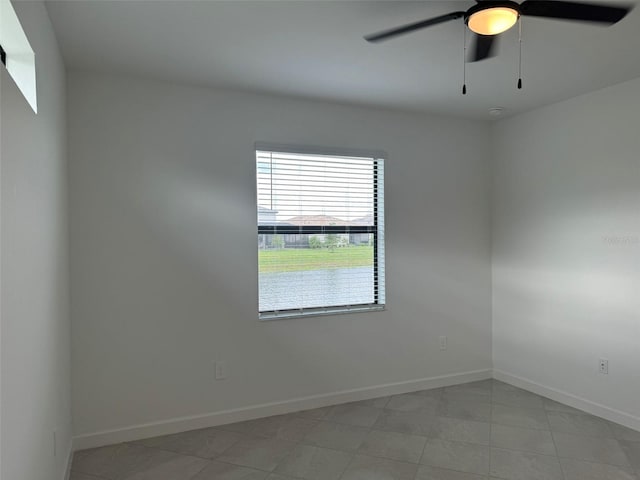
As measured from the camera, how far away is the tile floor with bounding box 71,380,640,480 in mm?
2578

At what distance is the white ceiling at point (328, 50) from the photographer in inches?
84.8

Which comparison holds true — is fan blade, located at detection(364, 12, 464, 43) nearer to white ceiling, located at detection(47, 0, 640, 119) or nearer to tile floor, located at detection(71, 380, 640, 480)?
white ceiling, located at detection(47, 0, 640, 119)

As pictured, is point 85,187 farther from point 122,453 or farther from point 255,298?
point 122,453

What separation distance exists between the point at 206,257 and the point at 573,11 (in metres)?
2.57

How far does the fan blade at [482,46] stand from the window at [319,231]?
152 cm

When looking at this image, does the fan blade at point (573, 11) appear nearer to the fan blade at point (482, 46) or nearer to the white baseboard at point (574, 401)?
the fan blade at point (482, 46)

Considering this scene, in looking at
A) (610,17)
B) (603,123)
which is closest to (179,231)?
(610,17)

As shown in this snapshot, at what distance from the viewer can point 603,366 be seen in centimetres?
334

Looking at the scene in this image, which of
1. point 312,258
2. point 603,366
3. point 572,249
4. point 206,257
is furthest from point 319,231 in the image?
point 603,366

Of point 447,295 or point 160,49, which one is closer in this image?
point 160,49

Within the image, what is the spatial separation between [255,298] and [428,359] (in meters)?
1.73

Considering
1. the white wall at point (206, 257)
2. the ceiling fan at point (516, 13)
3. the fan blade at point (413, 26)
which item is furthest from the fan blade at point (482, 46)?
the white wall at point (206, 257)

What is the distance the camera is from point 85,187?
293 cm

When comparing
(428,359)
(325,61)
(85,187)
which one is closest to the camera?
(325,61)
